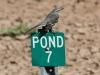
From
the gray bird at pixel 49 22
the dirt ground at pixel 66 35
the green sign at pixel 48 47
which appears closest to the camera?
the green sign at pixel 48 47

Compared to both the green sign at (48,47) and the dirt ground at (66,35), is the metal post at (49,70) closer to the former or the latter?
the green sign at (48,47)

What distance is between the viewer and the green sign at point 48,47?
475cm

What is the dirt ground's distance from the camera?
7439mm

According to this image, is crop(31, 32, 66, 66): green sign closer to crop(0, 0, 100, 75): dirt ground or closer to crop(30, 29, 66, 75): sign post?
crop(30, 29, 66, 75): sign post

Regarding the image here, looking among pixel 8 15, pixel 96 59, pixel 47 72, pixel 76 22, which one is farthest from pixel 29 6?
pixel 47 72

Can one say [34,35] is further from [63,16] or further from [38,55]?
[63,16]

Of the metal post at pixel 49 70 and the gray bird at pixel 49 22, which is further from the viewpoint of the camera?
the gray bird at pixel 49 22

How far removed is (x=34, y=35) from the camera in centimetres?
480

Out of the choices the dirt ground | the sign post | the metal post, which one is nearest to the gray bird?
the sign post

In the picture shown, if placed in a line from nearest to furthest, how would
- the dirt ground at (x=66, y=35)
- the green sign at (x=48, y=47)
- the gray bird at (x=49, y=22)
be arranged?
the green sign at (x=48, y=47) < the gray bird at (x=49, y=22) < the dirt ground at (x=66, y=35)

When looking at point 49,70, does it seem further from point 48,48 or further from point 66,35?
point 66,35

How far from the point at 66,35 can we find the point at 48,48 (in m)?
3.84

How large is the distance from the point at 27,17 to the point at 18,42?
4.44 feet

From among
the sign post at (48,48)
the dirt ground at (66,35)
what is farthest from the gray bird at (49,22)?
the dirt ground at (66,35)
